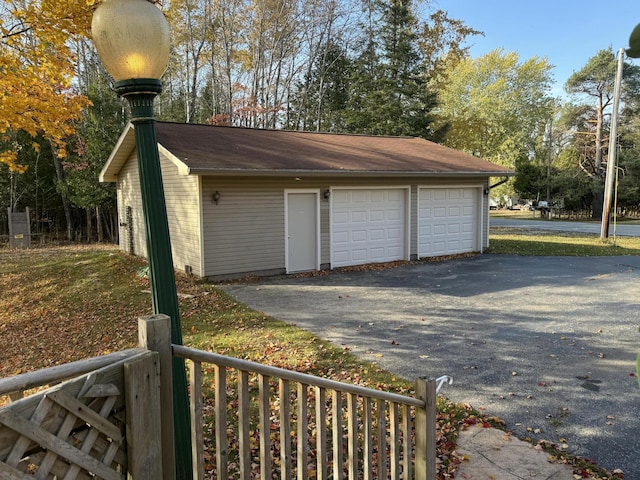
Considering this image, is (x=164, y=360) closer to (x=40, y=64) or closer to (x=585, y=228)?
(x=40, y=64)

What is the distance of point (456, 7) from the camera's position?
26.0 metres

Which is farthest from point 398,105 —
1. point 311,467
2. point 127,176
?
point 311,467

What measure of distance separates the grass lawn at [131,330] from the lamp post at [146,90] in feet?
7.65

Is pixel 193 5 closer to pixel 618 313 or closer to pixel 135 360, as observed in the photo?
pixel 618 313

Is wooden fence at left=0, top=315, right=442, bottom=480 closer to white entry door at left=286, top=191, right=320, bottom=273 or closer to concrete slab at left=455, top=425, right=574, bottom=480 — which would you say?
concrete slab at left=455, top=425, right=574, bottom=480

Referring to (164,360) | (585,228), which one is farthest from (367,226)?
(585,228)

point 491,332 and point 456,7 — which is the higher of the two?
point 456,7

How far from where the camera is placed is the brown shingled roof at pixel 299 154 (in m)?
10.0

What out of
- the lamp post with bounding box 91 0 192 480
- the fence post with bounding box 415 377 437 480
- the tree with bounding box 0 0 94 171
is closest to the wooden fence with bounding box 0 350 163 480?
the lamp post with bounding box 91 0 192 480

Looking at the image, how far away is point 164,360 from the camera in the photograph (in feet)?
5.55

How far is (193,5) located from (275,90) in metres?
5.63

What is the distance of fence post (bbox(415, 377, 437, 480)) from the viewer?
Answer: 8.22ft

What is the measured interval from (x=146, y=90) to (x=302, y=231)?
8870mm

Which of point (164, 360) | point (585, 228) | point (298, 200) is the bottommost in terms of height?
point (585, 228)
